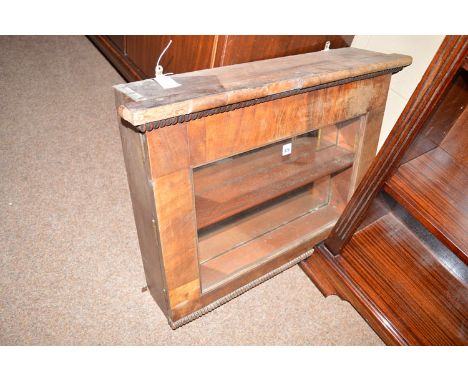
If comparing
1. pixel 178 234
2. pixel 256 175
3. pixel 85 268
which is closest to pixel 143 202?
pixel 178 234

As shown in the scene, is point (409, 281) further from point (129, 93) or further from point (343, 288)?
point (129, 93)

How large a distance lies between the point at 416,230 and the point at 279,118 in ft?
1.97

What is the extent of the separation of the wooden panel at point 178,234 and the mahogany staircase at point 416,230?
0.46m

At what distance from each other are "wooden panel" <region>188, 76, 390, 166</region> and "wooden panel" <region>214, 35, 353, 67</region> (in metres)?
0.18

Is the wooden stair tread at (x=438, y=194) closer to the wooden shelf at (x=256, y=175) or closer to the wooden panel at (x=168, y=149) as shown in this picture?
the wooden shelf at (x=256, y=175)

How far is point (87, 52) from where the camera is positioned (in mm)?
2025

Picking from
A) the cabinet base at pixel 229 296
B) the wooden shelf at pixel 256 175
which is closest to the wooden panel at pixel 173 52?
the wooden shelf at pixel 256 175

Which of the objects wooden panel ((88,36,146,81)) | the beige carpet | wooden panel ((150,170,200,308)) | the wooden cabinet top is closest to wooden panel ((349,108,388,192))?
the wooden cabinet top

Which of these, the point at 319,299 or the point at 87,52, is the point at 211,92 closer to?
the point at 319,299

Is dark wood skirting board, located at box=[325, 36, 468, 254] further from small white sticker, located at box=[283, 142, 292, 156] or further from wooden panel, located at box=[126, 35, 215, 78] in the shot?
wooden panel, located at box=[126, 35, 215, 78]

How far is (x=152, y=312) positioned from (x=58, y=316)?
27 centimetres

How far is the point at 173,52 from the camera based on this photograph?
3.52ft

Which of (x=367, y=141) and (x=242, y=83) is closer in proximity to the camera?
(x=242, y=83)

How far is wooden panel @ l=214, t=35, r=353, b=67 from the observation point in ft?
2.81
